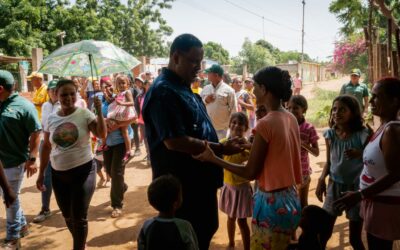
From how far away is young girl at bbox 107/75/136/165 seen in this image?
17.2 feet

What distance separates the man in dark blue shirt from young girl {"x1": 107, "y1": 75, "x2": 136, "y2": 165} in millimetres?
2958

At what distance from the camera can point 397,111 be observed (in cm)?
231

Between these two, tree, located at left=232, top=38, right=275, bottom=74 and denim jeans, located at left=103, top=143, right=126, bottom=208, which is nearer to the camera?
denim jeans, located at left=103, top=143, right=126, bottom=208

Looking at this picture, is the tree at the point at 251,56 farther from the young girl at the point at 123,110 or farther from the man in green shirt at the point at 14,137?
the man in green shirt at the point at 14,137

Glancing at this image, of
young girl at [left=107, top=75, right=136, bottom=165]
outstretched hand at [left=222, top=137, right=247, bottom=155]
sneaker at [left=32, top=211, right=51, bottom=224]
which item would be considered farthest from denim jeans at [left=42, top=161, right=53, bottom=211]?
outstretched hand at [left=222, top=137, right=247, bottom=155]

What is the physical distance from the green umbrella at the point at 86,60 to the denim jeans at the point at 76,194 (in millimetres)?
1345

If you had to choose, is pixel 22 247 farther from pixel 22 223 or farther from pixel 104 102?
pixel 104 102

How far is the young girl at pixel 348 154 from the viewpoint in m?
3.04

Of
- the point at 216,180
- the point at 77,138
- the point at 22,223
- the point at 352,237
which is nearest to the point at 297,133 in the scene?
A: the point at 216,180

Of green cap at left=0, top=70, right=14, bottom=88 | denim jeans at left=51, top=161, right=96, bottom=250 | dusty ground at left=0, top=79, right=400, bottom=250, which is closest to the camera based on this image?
denim jeans at left=51, top=161, right=96, bottom=250

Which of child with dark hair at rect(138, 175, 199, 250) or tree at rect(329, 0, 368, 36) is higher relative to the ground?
tree at rect(329, 0, 368, 36)

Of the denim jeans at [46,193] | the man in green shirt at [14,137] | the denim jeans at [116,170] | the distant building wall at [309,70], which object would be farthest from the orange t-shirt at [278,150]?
the distant building wall at [309,70]

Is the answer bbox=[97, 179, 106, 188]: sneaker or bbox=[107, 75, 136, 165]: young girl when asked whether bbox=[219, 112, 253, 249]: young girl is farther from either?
bbox=[97, 179, 106, 188]: sneaker

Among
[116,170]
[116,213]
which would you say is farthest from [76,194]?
[116,213]
